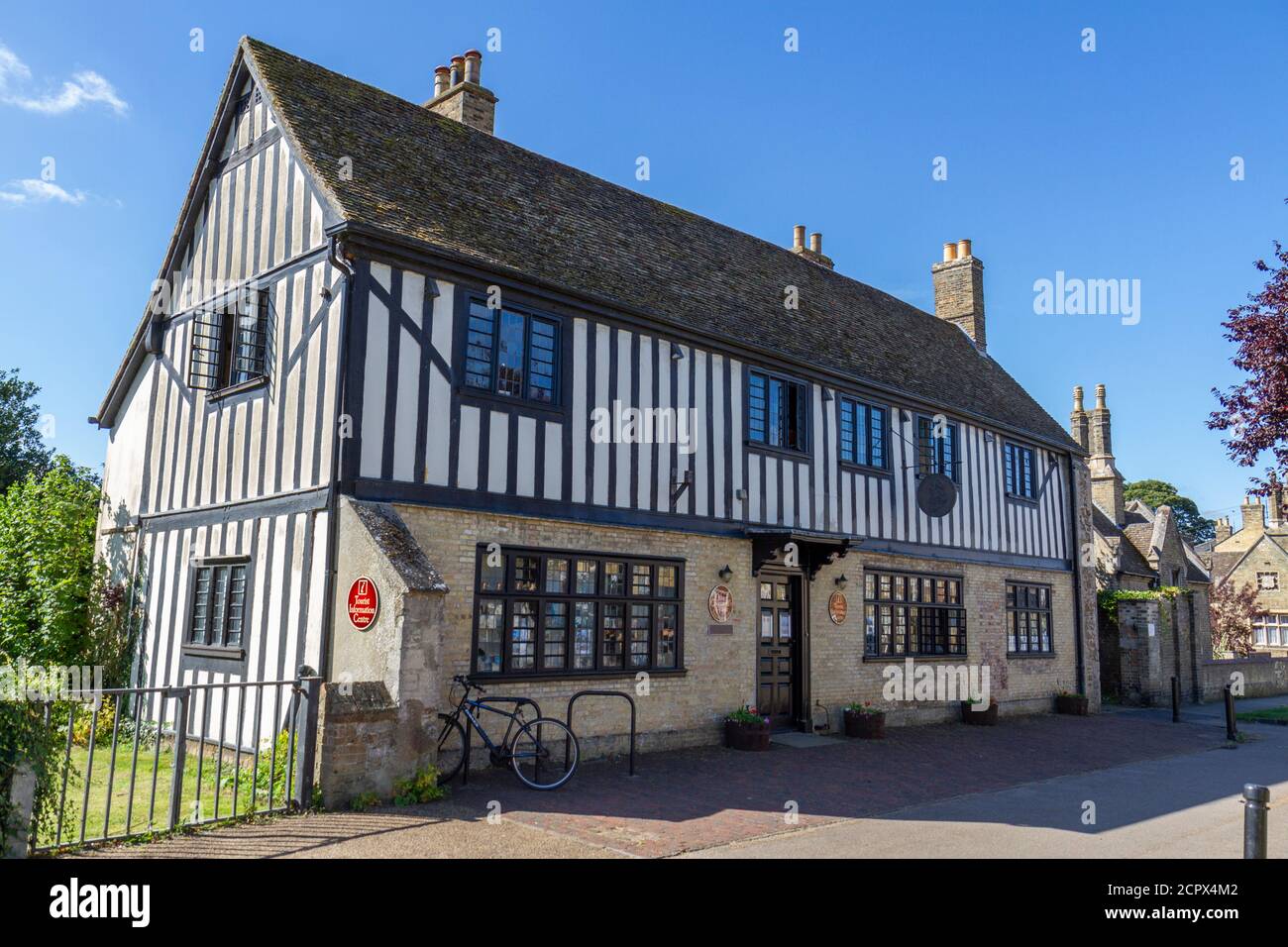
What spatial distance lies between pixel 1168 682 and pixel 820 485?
15059mm

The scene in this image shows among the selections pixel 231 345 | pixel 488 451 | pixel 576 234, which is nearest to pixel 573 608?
pixel 488 451

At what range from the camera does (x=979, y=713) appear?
17.9 metres

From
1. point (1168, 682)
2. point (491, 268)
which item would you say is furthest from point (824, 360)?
point (1168, 682)

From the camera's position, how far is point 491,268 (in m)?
11.4

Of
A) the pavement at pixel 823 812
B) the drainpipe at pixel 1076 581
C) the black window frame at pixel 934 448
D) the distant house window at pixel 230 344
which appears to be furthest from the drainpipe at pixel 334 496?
the drainpipe at pixel 1076 581

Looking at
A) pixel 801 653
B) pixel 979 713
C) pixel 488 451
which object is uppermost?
pixel 488 451

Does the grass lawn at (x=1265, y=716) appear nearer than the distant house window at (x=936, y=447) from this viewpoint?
No

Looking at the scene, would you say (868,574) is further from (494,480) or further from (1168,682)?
(1168,682)

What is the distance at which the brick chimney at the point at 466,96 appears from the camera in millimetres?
16016

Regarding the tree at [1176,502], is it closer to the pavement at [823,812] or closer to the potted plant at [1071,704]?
the potted plant at [1071,704]

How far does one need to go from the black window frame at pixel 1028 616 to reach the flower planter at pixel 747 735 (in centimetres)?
869

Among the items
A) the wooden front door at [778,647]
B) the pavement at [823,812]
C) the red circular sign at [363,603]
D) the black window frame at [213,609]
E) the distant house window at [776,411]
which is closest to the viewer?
the pavement at [823,812]

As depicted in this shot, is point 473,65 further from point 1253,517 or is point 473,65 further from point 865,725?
point 1253,517

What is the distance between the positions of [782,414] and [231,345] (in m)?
8.37
